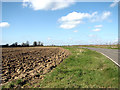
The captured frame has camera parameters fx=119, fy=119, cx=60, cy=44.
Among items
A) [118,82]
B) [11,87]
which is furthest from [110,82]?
[11,87]

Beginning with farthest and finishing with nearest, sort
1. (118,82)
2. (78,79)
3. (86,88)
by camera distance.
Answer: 1. (78,79)
2. (118,82)
3. (86,88)

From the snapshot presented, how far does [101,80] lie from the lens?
761 centimetres

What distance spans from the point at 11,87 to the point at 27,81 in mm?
1127

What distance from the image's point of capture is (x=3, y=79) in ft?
29.7

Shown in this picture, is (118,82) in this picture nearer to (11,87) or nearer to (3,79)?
(11,87)

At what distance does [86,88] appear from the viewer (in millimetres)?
6531

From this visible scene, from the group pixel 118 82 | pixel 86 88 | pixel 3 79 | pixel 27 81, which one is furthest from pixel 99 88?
pixel 3 79

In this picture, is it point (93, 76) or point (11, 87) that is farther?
point (93, 76)

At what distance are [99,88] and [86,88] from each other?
73cm

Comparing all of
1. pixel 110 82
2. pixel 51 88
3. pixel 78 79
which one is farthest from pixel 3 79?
pixel 110 82

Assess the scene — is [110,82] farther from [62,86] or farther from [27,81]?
[27,81]

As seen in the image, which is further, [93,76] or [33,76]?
[33,76]

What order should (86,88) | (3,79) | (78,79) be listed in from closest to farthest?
1. (86,88)
2. (78,79)
3. (3,79)

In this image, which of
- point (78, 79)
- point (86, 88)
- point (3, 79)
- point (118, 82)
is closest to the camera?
point (86, 88)
